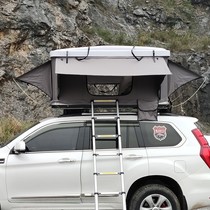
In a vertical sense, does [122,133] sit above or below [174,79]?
below

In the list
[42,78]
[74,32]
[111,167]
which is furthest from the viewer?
[74,32]

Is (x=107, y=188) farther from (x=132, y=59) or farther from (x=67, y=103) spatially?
(x=132, y=59)

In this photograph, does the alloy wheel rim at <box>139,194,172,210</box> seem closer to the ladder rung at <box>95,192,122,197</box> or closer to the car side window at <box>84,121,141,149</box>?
the ladder rung at <box>95,192,122,197</box>

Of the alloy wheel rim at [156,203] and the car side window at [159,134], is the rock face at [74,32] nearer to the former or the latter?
the car side window at [159,134]

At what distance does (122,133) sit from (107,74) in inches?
36.5

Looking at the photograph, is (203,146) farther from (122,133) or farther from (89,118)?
(89,118)

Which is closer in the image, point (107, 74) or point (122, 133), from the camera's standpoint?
point (107, 74)

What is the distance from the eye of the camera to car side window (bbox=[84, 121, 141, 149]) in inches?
272

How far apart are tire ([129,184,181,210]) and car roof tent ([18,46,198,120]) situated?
111 centimetres

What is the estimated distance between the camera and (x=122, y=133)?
6.99m

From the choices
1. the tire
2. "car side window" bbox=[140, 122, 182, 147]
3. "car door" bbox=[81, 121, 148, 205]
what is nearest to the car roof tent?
"car side window" bbox=[140, 122, 182, 147]

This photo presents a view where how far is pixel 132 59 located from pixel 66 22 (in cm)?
1275

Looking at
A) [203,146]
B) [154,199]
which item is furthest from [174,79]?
[154,199]

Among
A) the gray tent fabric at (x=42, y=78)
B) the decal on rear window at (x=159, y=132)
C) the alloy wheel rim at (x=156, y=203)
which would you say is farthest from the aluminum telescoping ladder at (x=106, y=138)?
the gray tent fabric at (x=42, y=78)
